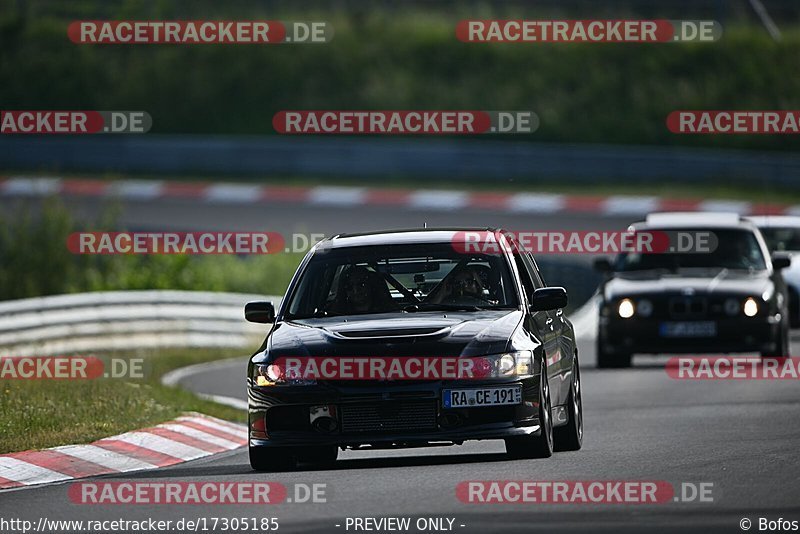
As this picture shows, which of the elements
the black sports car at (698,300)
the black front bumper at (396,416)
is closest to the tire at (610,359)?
the black sports car at (698,300)

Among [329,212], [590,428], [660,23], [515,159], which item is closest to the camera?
[590,428]

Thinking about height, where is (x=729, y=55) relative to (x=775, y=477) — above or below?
above

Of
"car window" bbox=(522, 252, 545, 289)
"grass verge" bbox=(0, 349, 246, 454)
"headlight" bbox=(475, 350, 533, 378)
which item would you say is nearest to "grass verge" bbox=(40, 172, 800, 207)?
"grass verge" bbox=(0, 349, 246, 454)

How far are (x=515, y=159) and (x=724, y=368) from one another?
21204mm

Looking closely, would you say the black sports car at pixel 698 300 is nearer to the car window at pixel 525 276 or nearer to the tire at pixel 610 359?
the tire at pixel 610 359

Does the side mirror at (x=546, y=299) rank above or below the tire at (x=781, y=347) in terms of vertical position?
above

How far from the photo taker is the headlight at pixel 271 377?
1128 centimetres

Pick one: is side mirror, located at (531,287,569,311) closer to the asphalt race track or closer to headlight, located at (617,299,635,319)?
the asphalt race track

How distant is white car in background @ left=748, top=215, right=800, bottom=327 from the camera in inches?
974

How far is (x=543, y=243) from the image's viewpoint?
3384cm

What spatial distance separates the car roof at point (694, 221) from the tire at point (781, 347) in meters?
1.48

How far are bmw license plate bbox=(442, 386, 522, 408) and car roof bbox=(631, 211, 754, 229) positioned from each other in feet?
32.6

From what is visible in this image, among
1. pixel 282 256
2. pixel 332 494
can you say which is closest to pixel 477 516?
pixel 332 494

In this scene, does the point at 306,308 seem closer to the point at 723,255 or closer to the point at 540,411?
the point at 540,411
